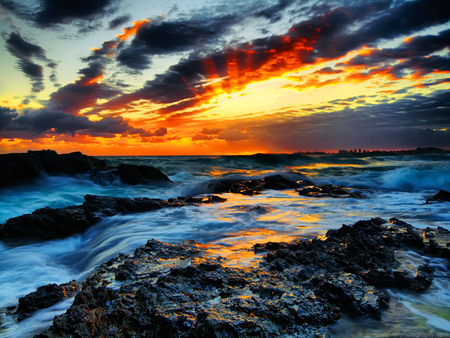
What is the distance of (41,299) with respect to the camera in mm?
3420

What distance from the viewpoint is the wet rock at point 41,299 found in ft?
10.8

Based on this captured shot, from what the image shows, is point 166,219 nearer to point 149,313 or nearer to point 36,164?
point 149,313

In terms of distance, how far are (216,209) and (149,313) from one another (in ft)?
21.1

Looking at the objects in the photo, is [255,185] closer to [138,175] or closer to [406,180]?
[138,175]

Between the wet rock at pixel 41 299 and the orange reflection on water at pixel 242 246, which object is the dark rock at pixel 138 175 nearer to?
the orange reflection on water at pixel 242 246

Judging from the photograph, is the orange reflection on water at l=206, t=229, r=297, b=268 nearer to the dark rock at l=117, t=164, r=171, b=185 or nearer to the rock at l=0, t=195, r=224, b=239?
the rock at l=0, t=195, r=224, b=239

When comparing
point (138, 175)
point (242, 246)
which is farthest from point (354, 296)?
point (138, 175)

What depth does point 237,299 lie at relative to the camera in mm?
2387

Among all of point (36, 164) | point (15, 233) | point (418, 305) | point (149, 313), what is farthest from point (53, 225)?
point (36, 164)

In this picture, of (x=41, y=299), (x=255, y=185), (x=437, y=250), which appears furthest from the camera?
(x=255, y=185)

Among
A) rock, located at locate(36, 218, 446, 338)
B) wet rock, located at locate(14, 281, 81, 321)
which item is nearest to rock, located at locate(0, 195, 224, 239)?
wet rock, located at locate(14, 281, 81, 321)

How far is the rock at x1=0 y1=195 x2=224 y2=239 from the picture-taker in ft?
22.8

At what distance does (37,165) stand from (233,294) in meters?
16.0

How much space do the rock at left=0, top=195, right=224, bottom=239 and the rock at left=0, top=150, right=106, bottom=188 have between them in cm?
746
